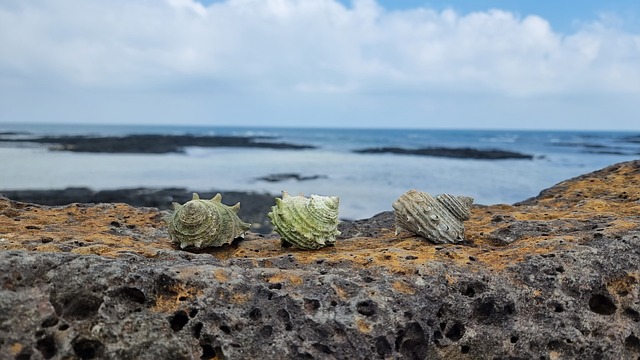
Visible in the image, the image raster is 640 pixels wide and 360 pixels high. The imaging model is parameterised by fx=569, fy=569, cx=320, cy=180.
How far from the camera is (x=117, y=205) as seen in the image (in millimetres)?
5141

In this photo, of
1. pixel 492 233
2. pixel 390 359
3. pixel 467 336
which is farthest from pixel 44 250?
pixel 492 233

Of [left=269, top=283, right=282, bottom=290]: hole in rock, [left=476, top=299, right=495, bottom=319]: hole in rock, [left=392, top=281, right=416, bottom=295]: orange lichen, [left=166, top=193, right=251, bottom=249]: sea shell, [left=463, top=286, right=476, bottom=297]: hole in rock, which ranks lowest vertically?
[left=476, top=299, right=495, bottom=319]: hole in rock

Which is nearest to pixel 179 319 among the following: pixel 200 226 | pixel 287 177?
pixel 200 226

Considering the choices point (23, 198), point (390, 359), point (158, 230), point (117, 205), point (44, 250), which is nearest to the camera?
point (390, 359)

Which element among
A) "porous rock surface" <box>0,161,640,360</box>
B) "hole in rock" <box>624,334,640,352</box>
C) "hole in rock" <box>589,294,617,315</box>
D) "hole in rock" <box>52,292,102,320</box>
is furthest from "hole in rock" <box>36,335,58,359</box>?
"hole in rock" <box>624,334,640,352</box>

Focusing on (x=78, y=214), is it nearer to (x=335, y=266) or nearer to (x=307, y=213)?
(x=307, y=213)

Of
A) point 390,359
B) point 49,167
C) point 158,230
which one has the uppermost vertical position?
point 158,230

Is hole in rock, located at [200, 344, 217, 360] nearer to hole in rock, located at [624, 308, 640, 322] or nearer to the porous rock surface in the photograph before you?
the porous rock surface

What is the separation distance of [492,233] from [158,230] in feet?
8.48

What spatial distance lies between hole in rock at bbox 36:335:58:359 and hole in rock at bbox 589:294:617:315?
287 cm

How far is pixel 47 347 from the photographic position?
2.67 m

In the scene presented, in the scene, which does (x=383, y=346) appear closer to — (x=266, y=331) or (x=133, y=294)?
(x=266, y=331)

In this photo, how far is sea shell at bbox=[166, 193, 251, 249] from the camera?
3.90m

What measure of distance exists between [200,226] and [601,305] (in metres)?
2.57
